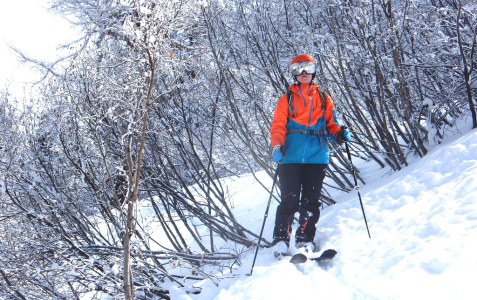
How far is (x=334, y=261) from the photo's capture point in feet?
9.53

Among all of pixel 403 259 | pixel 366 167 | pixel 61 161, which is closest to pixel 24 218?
pixel 61 161

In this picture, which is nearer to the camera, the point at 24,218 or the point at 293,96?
the point at 293,96

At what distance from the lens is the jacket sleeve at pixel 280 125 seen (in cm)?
318

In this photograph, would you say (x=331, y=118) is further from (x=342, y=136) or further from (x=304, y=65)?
(x=304, y=65)

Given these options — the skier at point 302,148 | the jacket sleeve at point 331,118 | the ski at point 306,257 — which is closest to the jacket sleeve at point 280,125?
the skier at point 302,148

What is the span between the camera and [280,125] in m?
3.25

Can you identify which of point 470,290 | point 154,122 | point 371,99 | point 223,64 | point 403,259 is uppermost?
point 223,64

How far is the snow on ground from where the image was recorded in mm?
2069

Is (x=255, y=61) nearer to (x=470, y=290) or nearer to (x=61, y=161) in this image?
(x=61, y=161)

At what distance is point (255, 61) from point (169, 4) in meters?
2.58

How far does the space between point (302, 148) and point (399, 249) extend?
1298 millimetres

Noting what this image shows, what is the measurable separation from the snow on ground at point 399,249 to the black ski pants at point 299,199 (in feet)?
0.87

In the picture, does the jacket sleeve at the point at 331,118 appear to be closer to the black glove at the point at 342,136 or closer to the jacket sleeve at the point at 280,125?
the black glove at the point at 342,136

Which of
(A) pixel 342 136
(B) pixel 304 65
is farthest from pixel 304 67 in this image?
(A) pixel 342 136
